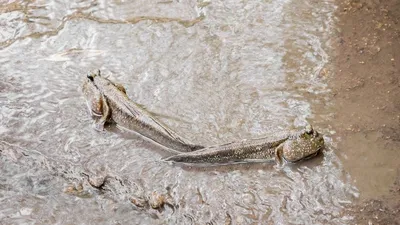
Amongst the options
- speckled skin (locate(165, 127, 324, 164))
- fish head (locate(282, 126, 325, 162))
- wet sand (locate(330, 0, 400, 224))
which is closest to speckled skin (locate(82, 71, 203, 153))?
speckled skin (locate(165, 127, 324, 164))

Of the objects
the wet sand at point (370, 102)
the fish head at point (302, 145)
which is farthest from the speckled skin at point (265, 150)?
the wet sand at point (370, 102)

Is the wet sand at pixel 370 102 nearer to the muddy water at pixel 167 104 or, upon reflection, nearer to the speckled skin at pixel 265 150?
the muddy water at pixel 167 104

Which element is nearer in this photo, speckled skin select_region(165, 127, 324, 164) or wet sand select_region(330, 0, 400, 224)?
wet sand select_region(330, 0, 400, 224)

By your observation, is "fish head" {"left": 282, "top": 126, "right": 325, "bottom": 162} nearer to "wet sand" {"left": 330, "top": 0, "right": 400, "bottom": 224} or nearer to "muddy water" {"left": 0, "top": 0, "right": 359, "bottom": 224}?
"muddy water" {"left": 0, "top": 0, "right": 359, "bottom": 224}

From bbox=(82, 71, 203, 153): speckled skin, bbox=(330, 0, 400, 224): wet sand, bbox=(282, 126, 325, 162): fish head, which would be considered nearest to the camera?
bbox=(330, 0, 400, 224): wet sand

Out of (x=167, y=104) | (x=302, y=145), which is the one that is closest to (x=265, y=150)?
(x=302, y=145)

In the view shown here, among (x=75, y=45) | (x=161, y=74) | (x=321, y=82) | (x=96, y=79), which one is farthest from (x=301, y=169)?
(x=75, y=45)
